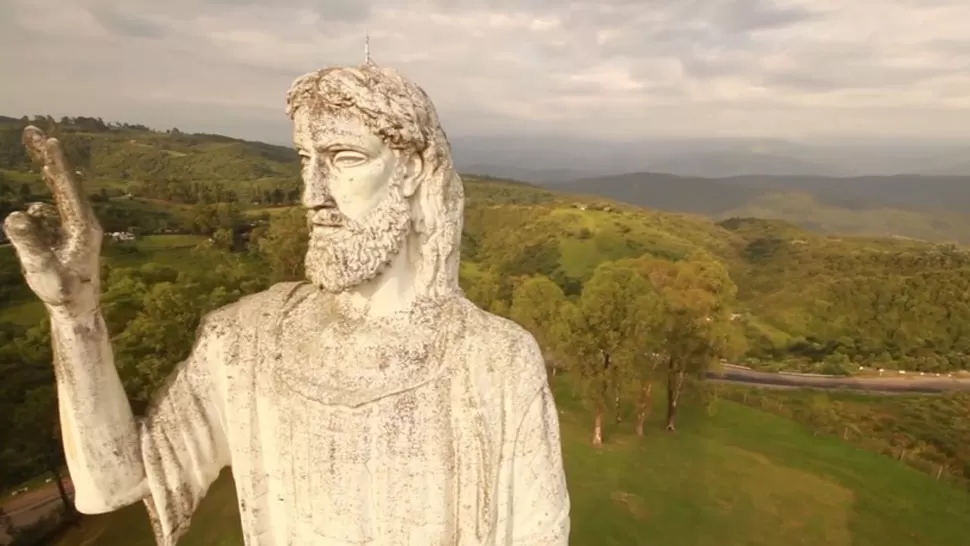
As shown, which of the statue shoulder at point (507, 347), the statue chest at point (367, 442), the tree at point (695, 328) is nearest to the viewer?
the statue chest at point (367, 442)

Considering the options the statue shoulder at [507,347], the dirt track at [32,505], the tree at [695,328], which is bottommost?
the dirt track at [32,505]

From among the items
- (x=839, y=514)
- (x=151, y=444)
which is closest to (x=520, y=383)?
(x=151, y=444)

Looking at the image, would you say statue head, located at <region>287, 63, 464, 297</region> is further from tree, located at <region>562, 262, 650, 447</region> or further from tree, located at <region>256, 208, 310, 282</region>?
tree, located at <region>562, 262, 650, 447</region>

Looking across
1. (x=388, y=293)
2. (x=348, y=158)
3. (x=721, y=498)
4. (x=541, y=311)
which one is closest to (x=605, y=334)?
(x=541, y=311)

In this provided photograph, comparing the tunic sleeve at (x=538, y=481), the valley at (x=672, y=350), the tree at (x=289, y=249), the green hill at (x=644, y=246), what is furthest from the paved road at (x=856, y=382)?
the tunic sleeve at (x=538, y=481)

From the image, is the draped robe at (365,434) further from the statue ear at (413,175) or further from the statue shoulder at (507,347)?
the statue ear at (413,175)

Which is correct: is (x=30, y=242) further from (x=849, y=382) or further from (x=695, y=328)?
(x=849, y=382)
